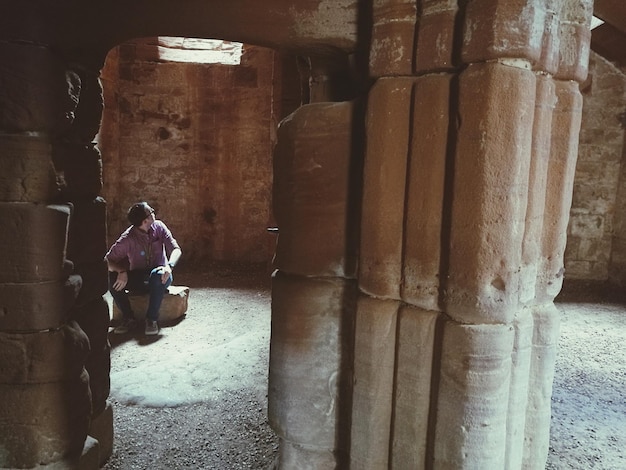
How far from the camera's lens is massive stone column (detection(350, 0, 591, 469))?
A: 174 centimetres

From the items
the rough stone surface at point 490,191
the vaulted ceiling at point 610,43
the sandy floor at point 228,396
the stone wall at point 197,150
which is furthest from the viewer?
the stone wall at point 197,150

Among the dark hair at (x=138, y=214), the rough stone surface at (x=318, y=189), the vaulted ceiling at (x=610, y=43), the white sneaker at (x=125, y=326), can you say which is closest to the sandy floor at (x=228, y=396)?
the white sneaker at (x=125, y=326)

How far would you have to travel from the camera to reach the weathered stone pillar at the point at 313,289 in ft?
6.81

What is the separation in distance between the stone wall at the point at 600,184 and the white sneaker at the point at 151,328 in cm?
645

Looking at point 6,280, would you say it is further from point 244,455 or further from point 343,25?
point 343,25

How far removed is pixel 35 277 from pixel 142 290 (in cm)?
324

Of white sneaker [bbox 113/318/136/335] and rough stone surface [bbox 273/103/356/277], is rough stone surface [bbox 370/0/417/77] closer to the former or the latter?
rough stone surface [bbox 273/103/356/277]

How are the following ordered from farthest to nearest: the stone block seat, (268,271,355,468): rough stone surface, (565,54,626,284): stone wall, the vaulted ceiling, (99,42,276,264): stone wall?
(99,42,276,264): stone wall, (565,54,626,284): stone wall, the vaulted ceiling, the stone block seat, (268,271,355,468): rough stone surface

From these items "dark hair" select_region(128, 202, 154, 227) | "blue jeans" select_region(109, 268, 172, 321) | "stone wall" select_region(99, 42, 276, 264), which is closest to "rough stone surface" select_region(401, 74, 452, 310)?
"dark hair" select_region(128, 202, 154, 227)

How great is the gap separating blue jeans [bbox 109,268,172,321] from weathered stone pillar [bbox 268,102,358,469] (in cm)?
347

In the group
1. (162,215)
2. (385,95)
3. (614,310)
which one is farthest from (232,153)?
(385,95)

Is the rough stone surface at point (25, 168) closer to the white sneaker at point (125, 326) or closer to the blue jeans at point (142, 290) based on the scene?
the blue jeans at point (142, 290)

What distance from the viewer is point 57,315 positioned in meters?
2.39

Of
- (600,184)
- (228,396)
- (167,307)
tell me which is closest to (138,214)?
(167,307)
